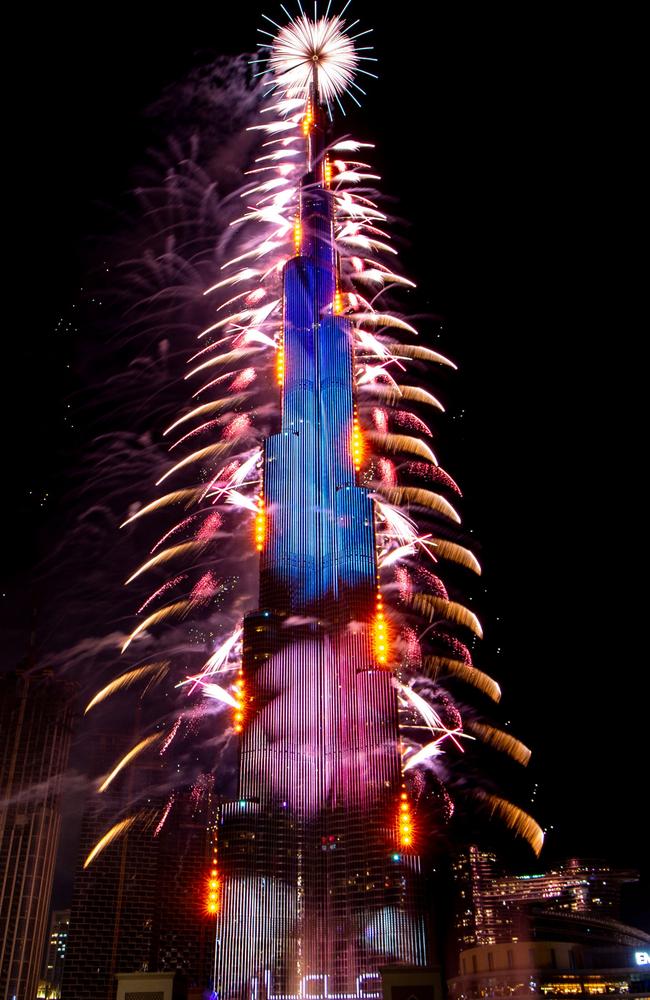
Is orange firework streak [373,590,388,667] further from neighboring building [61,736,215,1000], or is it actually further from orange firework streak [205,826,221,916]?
neighboring building [61,736,215,1000]

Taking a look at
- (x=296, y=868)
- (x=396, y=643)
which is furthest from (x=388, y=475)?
(x=296, y=868)

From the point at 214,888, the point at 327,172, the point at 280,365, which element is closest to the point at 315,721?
the point at 214,888

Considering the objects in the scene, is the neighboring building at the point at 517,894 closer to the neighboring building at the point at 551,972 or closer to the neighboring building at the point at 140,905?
the neighboring building at the point at 551,972

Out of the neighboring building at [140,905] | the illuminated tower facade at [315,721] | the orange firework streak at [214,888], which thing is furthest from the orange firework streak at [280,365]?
the neighboring building at [140,905]

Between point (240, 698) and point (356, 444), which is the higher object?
point (356, 444)

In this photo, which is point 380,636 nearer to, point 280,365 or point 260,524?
point 260,524
